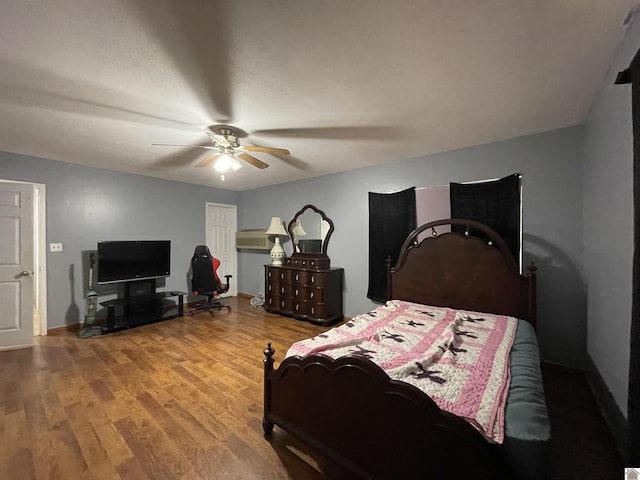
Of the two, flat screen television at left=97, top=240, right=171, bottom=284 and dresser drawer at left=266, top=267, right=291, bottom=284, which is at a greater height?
flat screen television at left=97, top=240, right=171, bottom=284

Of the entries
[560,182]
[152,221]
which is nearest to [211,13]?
[560,182]

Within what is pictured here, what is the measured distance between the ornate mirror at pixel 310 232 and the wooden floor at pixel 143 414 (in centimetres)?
160

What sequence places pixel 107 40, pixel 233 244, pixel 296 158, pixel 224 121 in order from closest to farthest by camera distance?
pixel 107 40
pixel 224 121
pixel 296 158
pixel 233 244

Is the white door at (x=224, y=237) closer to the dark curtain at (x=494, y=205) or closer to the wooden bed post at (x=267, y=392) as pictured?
the wooden bed post at (x=267, y=392)

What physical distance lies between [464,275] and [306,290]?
2.26 meters

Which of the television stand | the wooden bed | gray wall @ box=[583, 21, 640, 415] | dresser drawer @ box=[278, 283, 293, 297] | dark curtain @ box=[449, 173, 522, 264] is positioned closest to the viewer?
the wooden bed

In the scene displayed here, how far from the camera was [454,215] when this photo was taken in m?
3.08

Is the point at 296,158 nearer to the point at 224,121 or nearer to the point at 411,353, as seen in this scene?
the point at 224,121

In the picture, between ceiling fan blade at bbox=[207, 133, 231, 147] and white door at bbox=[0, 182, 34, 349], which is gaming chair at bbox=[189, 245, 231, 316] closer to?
white door at bbox=[0, 182, 34, 349]

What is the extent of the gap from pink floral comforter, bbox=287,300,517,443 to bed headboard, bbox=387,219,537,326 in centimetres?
18

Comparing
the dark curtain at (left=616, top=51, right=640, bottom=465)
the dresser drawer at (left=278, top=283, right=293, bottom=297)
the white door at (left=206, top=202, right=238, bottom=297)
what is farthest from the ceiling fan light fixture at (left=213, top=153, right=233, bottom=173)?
the white door at (left=206, top=202, right=238, bottom=297)

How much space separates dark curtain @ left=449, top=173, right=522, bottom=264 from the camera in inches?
108

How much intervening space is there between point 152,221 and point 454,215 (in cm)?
470

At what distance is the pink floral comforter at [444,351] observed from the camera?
116 cm
